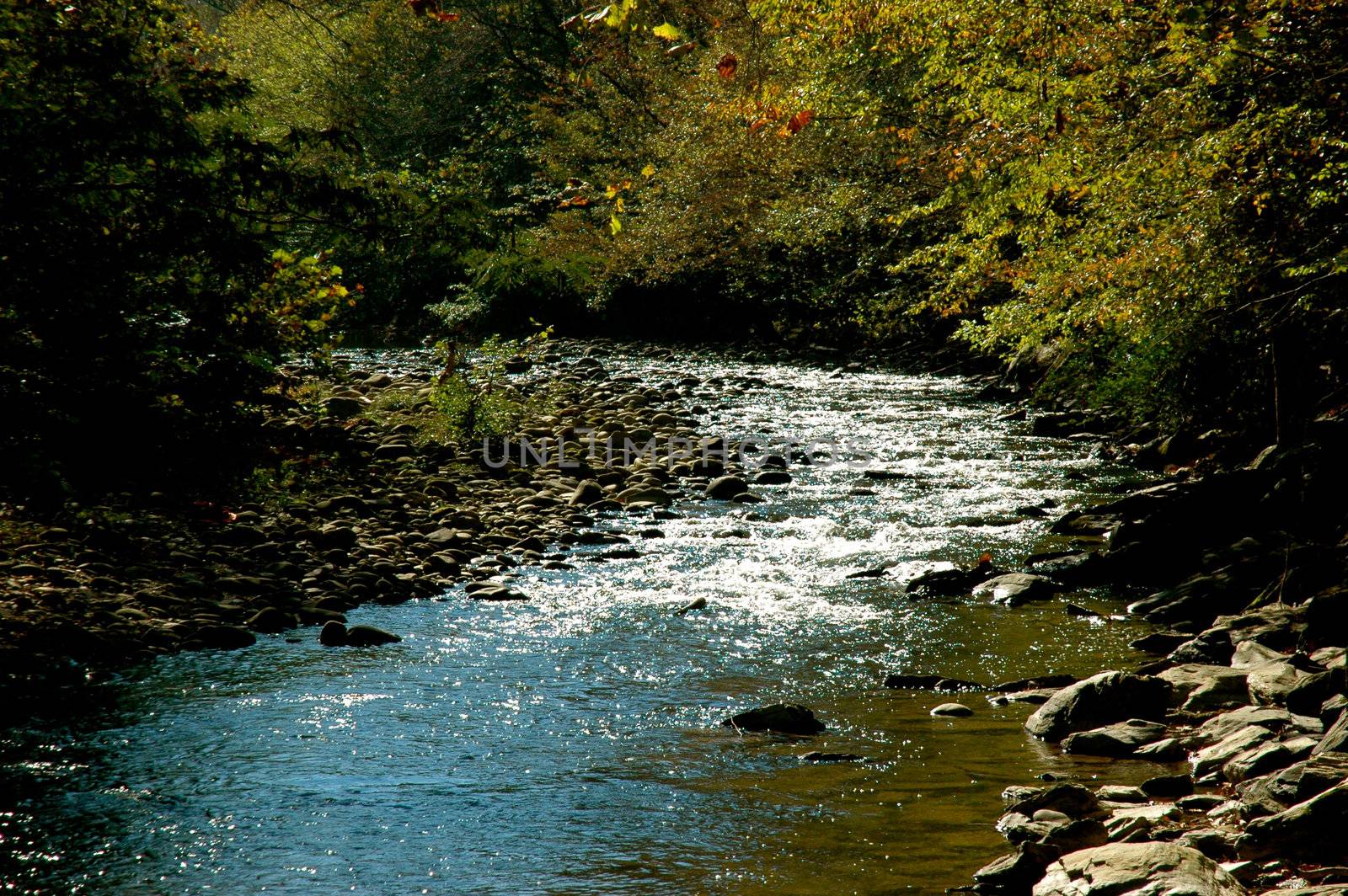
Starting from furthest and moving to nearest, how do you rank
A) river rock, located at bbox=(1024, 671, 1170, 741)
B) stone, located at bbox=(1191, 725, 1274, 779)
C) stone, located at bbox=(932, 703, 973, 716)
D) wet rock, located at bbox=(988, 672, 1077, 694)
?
wet rock, located at bbox=(988, 672, 1077, 694), stone, located at bbox=(932, 703, 973, 716), river rock, located at bbox=(1024, 671, 1170, 741), stone, located at bbox=(1191, 725, 1274, 779)

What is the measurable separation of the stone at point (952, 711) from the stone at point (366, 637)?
11.4ft

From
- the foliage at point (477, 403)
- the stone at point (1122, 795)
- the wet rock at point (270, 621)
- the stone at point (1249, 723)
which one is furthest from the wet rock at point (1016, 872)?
the foliage at point (477, 403)

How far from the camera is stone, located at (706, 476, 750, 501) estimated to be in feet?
39.4

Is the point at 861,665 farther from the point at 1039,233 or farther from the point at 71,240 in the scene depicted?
the point at 1039,233

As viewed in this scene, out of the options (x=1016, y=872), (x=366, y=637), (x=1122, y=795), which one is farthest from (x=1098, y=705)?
(x=366, y=637)

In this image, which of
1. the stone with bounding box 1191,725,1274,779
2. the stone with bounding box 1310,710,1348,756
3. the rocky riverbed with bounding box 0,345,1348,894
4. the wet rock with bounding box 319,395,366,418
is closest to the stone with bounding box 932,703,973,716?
the rocky riverbed with bounding box 0,345,1348,894

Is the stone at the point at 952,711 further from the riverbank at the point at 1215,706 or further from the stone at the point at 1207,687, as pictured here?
the stone at the point at 1207,687

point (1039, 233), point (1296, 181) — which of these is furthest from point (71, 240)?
point (1039, 233)

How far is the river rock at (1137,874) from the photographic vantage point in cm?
338

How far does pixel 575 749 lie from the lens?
543 cm

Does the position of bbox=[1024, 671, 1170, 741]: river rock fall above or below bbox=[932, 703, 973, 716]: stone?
above

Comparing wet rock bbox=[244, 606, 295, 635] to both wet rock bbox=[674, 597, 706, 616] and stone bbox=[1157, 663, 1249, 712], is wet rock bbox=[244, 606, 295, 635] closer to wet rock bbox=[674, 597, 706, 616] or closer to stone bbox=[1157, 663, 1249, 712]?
wet rock bbox=[674, 597, 706, 616]

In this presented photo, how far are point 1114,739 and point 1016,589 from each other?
2919mm

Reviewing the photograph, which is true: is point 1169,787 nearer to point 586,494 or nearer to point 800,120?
point 586,494
